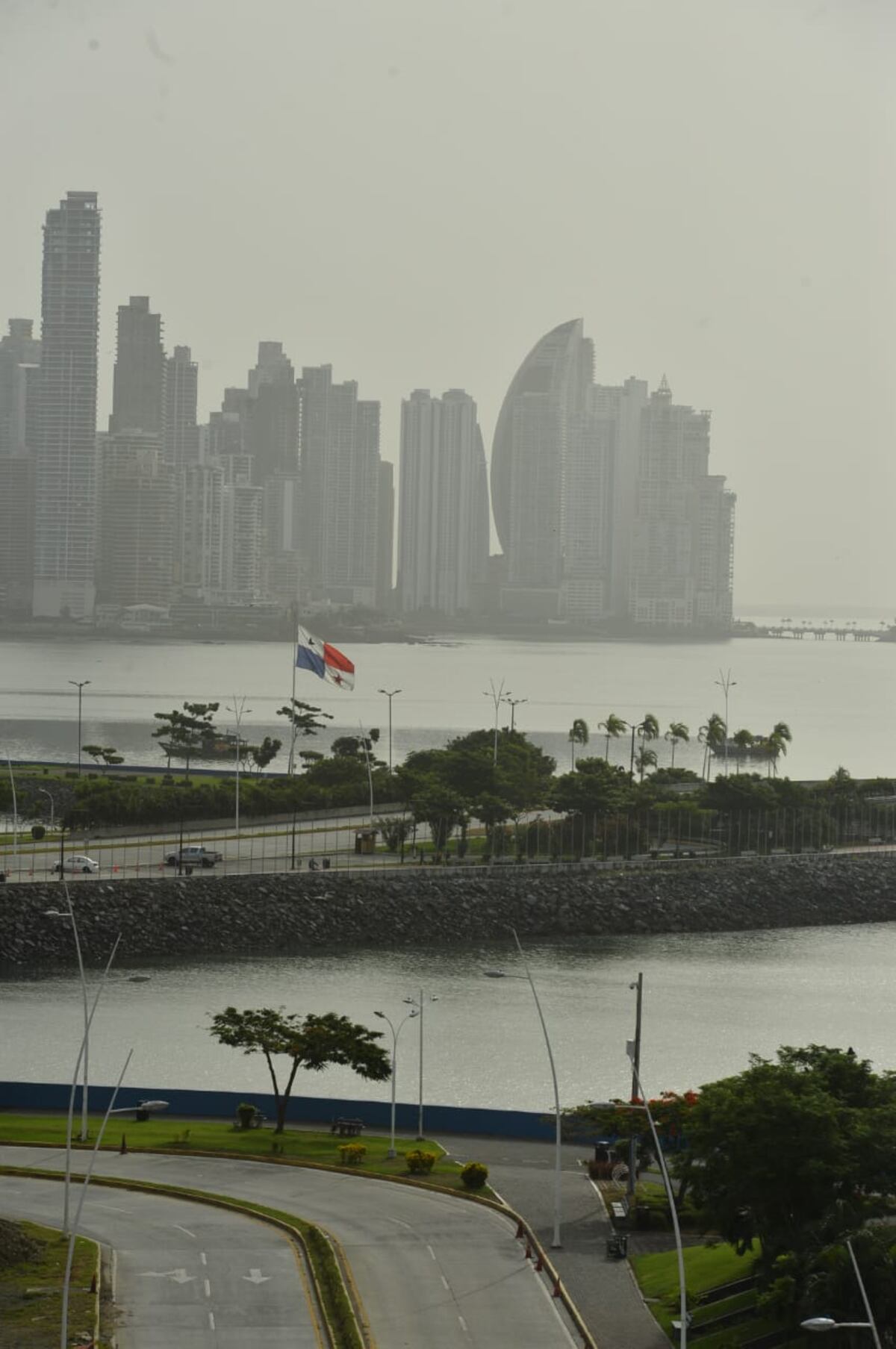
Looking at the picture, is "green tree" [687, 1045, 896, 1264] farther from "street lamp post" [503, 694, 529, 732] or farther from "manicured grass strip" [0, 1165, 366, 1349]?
"street lamp post" [503, 694, 529, 732]

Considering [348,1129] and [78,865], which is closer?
[348,1129]

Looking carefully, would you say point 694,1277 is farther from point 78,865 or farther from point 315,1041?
point 78,865

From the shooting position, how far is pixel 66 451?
182125 millimetres

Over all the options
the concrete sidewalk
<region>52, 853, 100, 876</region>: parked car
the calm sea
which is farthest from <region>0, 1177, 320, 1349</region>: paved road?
the calm sea

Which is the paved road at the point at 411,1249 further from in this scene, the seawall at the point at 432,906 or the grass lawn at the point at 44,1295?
the seawall at the point at 432,906

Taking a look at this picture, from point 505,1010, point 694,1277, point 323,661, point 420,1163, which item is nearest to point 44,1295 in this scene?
point 420,1163

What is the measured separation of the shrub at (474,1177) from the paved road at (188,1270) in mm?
2259

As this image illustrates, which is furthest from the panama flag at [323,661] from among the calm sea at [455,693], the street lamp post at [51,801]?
the calm sea at [455,693]

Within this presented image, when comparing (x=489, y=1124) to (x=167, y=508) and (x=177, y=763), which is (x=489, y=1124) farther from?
(x=167, y=508)

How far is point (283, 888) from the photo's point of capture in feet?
107

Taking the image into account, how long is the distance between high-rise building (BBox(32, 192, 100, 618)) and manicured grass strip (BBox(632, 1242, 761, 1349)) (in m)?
171

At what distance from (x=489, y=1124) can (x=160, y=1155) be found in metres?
3.42

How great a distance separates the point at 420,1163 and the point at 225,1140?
2.39m

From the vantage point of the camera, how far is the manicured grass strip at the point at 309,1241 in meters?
13.2
